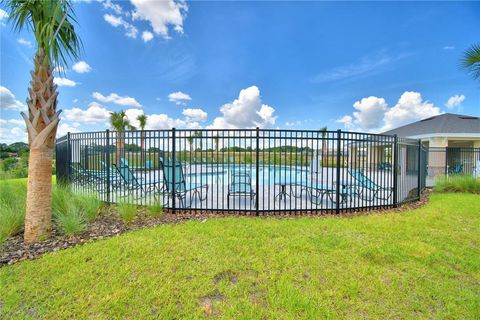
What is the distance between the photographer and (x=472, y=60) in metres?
7.08

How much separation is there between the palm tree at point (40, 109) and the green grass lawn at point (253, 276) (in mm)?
1045

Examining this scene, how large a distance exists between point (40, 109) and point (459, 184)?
47.6 ft

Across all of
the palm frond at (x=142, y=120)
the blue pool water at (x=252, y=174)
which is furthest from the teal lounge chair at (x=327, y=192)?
the palm frond at (x=142, y=120)

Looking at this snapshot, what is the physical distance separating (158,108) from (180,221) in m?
15.2

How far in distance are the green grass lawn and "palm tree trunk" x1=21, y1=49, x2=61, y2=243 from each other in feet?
3.23

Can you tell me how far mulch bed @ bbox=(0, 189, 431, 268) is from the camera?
11.1 feet

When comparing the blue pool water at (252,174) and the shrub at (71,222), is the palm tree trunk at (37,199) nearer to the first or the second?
→ the shrub at (71,222)

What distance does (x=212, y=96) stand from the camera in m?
18.5

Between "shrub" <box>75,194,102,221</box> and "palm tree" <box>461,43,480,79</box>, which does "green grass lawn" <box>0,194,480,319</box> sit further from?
"palm tree" <box>461,43,480,79</box>

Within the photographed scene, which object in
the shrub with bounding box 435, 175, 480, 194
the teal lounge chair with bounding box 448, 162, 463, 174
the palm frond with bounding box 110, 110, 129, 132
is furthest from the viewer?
the palm frond with bounding box 110, 110, 129, 132

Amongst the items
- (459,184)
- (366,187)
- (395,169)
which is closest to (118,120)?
(366,187)

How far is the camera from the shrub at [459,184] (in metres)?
8.91

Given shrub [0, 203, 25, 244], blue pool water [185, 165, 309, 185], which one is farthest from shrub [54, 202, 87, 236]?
blue pool water [185, 165, 309, 185]

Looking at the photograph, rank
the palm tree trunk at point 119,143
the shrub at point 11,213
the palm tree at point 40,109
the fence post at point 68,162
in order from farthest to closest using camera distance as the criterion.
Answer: the fence post at point 68,162, the palm tree trunk at point 119,143, the shrub at point 11,213, the palm tree at point 40,109
